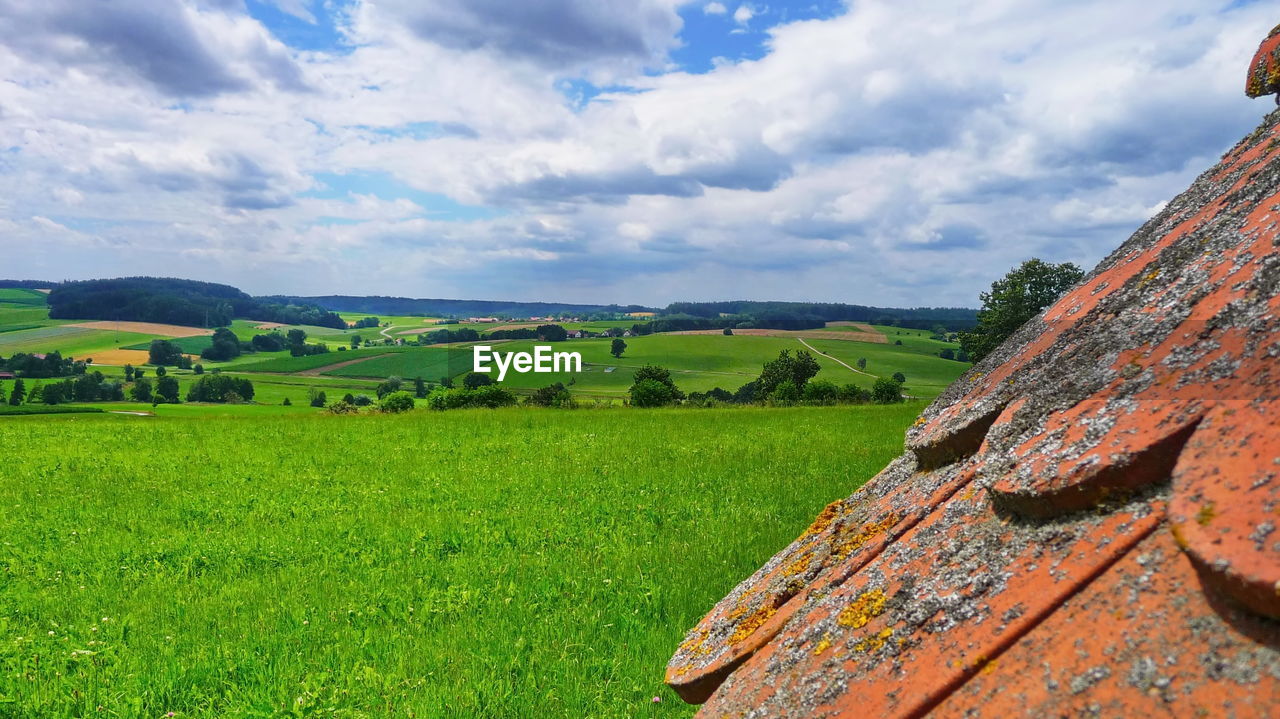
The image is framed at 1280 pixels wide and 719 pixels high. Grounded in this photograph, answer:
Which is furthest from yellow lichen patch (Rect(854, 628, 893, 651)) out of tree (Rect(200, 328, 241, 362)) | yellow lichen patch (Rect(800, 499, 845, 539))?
tree (Rect(200, 328, 241, 362))

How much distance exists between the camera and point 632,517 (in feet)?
38.0

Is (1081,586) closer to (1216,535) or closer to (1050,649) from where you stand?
(1050,649)

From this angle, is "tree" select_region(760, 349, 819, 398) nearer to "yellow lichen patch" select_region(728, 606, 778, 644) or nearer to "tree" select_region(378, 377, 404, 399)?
"tree" select_region(378, 377, 404, 399)

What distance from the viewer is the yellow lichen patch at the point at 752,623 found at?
3.51m

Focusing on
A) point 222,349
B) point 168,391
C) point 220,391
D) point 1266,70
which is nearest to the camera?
point 1266,70

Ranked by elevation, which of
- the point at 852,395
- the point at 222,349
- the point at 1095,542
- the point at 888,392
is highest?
the point at 1095,542

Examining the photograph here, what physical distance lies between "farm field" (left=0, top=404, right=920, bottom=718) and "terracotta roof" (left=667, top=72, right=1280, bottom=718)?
2914 mm

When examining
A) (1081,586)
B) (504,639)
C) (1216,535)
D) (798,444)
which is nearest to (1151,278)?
(1081,586)

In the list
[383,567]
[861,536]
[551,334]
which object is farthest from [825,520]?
[551,334]

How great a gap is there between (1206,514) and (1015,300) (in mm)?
61860

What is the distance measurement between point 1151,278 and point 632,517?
9.43 metres

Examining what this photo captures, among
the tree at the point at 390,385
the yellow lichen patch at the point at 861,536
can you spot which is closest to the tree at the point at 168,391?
the tree at the point at 390,385

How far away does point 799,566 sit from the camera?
3.91 meters

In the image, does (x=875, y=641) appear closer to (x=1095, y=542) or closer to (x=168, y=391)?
(x=1095, y=542)
